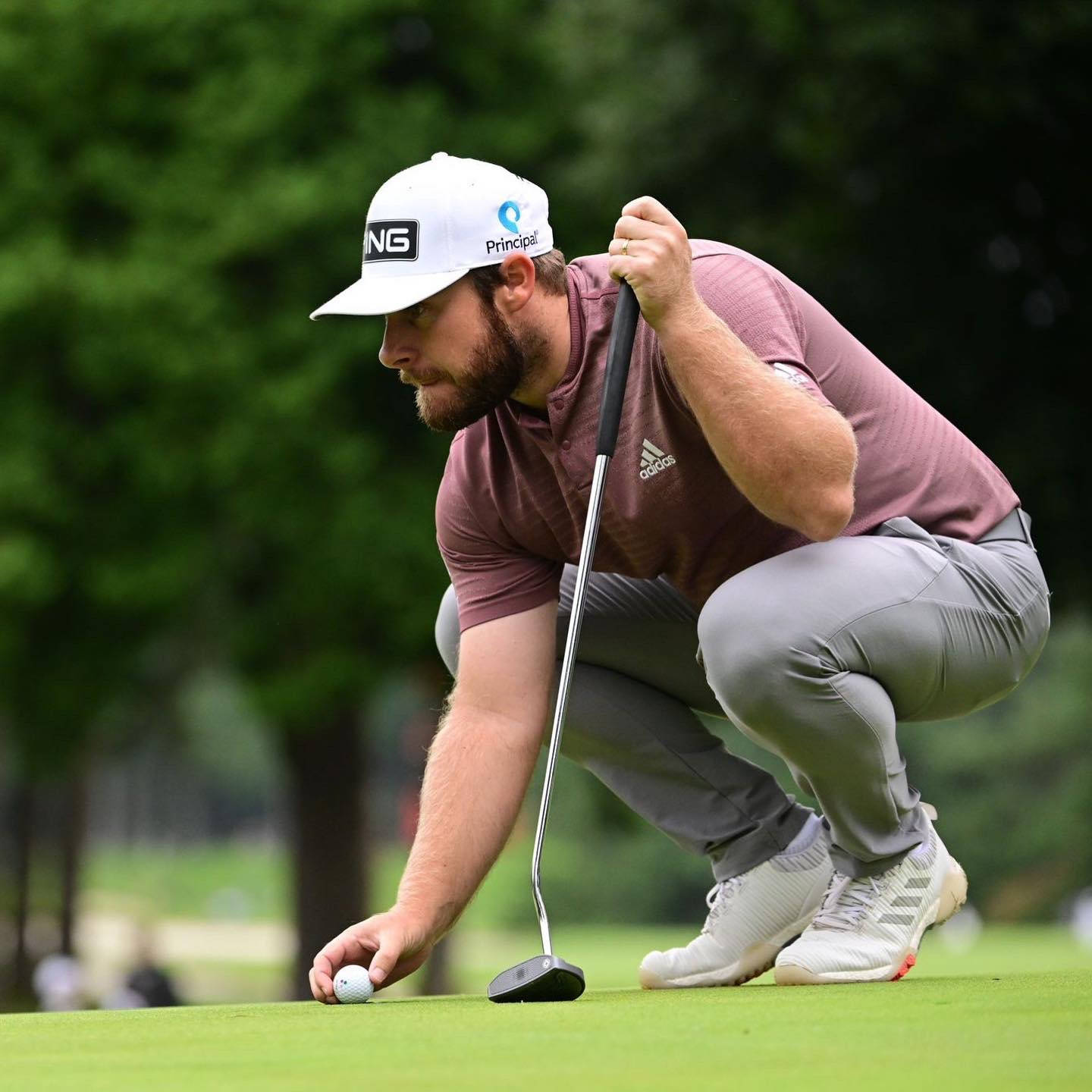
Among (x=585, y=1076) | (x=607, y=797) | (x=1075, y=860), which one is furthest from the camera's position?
(x=1075, y=860)

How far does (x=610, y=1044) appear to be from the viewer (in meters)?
2.75

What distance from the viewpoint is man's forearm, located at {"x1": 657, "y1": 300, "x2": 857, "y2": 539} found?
3508mm

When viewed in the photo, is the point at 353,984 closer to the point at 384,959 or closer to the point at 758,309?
the point at 384,959

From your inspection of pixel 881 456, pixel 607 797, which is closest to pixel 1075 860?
pixel 607 797

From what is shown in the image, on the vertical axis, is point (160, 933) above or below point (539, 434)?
below

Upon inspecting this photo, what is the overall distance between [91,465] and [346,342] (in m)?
1.72

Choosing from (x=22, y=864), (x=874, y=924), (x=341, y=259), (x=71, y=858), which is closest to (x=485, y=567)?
(x=874, y=924)

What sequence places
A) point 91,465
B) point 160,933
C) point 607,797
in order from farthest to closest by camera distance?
point 160,933 < point 607,797 < point 91,465

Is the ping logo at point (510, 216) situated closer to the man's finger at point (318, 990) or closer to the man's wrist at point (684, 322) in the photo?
the man's wrist at point (684, 322)

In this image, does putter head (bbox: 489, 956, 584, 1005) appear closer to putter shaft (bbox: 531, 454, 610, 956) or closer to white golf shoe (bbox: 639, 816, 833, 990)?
putter shaft (bbox: 531, 454, 610, 956)

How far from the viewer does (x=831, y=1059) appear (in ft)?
8.32

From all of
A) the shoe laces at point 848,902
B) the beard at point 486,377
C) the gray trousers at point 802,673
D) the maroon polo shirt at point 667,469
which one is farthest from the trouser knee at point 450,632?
the shoe laces at point 848,902

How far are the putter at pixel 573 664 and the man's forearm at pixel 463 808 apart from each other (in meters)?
0.10

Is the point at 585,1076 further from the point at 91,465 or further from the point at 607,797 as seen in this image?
the point at 607,797
